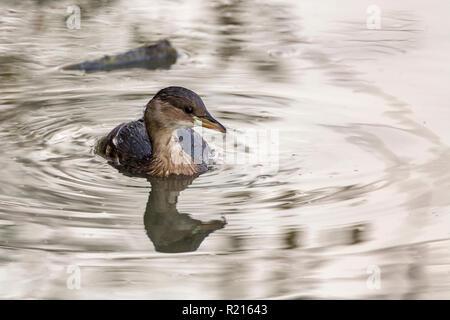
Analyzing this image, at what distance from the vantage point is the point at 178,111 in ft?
28.0

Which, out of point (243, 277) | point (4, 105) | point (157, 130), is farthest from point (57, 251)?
point (4, 105)

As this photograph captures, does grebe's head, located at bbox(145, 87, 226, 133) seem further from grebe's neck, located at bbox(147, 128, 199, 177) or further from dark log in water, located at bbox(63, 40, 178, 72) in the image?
dark log in water, located at bbox(63, 40, 178, 72)

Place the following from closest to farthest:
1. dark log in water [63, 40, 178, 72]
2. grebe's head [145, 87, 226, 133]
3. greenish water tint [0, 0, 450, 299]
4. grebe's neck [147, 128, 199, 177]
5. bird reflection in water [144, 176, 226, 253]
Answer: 1. greenish water tint [0, 0, 450, 299]
2. bird reflection in water [144, 176, 226, 253]
3. grebe's head [145, 87, 226, 133]
4. grebe's neck [147, 128, 199, 177]
5. dark log in water [63, 40, 178, 72]

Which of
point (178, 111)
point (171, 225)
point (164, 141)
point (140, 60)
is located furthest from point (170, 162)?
point (140, 60)

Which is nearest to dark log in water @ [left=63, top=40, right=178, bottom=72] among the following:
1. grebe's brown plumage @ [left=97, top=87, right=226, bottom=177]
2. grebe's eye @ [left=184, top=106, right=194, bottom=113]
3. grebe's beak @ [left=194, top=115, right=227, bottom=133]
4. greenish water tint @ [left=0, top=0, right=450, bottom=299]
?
greenish water tint @ [left=0, top=0, right=450, bottom=299]

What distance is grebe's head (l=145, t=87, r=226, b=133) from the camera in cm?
841

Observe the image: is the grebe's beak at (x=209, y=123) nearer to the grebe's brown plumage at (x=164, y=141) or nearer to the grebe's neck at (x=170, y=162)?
the grebe's brown plumage at (x=164, y=141)

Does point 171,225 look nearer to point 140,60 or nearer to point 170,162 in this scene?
point 170,162

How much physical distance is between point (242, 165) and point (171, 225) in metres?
1.40

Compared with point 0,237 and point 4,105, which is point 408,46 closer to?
point 4,105

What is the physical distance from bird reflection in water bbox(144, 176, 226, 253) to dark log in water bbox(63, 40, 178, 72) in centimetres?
337

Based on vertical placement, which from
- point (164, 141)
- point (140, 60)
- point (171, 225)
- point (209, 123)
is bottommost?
point (171, 225)

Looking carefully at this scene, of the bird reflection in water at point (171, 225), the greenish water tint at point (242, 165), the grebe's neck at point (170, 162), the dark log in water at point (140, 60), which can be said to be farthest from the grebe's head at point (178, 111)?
the dark log in water at point (140, 60)

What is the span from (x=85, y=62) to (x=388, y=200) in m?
4.92
